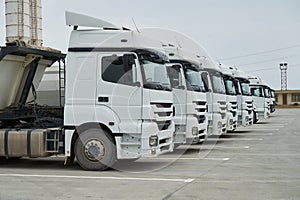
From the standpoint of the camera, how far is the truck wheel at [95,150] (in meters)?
11.5

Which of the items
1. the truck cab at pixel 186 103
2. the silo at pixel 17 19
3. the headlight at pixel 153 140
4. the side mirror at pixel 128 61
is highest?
the silo at pixel 17 19

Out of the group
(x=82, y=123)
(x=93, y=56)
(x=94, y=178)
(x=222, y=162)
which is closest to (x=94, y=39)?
(x=93, y=56)

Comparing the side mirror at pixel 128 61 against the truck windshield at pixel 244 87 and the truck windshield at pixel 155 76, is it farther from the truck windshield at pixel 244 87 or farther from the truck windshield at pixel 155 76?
the truck windshield at pixel 244 87

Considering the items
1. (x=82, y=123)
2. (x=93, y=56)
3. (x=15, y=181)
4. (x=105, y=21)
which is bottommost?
(x=15, y=181)

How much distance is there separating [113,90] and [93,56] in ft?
2.97

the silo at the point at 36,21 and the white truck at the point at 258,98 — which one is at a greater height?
the silo at the point at 36,21

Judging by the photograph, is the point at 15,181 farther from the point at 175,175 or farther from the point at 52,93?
the point at 52,93

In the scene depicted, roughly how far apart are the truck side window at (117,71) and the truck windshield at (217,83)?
7.22 metres

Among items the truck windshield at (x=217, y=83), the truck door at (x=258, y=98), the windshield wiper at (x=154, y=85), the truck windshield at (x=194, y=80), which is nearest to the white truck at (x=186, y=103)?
the truck windshield at (x=194, y=80)

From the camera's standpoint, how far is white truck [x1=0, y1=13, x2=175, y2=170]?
11.4m

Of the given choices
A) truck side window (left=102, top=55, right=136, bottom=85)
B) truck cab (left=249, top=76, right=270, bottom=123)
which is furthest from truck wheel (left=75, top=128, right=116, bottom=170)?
truck cab (left=249, top=76, right=270, bottom=123)

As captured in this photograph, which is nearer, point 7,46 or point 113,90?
point 113,90

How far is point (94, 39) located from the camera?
11695 mm

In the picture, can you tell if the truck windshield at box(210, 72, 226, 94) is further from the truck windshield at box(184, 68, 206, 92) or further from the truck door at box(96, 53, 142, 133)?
the truck door at box(96, 53, 142, 133)
